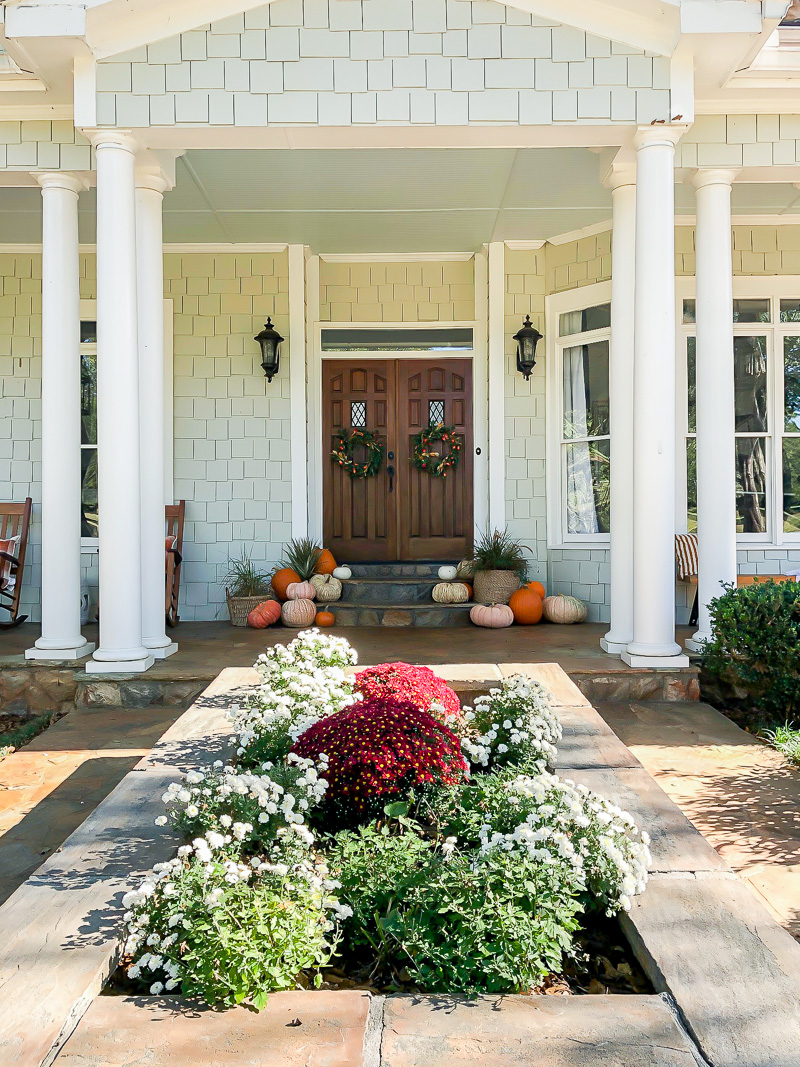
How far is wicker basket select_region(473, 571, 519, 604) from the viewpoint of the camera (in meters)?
7.32

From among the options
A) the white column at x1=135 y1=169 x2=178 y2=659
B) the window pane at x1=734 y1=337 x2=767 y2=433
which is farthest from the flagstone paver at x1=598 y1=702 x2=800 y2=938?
the window pane at x1=734 y1=337 x2=767 y2=433

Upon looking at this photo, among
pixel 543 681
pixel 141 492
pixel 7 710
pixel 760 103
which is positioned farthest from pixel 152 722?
pixel 760 103

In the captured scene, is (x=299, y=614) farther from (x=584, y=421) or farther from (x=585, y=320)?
(x=585, y=320)

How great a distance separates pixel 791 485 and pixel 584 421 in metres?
1.69

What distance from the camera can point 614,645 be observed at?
5.51m

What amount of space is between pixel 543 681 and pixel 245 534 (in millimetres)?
4096

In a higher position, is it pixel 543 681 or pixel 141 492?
pixel 141 492

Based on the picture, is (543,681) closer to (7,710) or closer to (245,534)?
(7,710)

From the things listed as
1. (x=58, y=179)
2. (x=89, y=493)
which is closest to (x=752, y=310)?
(x=58, y=179)

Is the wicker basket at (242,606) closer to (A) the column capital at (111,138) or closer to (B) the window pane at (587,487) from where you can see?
(B) the window pane at (587,487)

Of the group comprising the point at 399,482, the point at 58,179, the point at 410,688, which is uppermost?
the point at 58,179

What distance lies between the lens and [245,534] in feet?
25.5

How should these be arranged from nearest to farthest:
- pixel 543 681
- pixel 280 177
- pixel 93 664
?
pixel 543 681 < pixel 93 664 < pixel 280 177

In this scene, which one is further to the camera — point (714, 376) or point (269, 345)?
point (269, 345)
